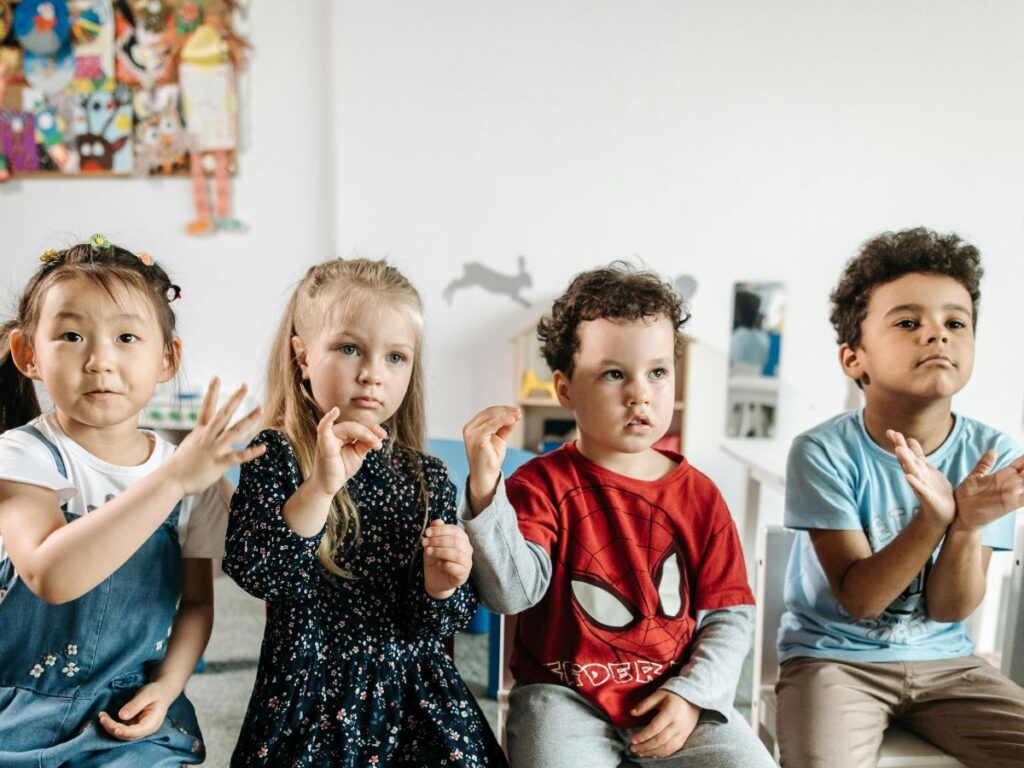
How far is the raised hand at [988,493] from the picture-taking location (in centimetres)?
99

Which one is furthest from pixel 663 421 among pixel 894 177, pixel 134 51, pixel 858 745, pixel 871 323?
pixel 134 51

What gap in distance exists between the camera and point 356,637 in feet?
3.22

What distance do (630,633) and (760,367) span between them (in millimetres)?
2463

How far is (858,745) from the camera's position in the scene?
1022 millimetres

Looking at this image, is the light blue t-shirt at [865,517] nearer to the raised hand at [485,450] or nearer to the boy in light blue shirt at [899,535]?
the boy in light blue shirt at [899,535]

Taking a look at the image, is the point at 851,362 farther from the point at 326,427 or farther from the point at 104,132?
the point at 104,132

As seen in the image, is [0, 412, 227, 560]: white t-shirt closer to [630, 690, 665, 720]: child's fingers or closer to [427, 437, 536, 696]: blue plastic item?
[630, 690, 665, 720]: child's fingers

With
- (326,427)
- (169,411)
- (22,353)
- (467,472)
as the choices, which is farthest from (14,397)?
(169,411)

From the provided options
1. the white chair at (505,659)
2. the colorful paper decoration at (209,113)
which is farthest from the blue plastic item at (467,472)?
the colorful paper decoration at (209,113)

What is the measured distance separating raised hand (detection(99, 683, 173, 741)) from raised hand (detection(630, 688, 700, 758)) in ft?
1.83

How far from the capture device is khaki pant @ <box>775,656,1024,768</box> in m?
1.02

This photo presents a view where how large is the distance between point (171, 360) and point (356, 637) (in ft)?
1.37

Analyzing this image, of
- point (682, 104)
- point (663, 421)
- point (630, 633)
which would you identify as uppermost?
point (682, 104)

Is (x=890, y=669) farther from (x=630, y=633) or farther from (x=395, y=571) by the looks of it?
(x=395, y=571)
